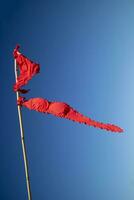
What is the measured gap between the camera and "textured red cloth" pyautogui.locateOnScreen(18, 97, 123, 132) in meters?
10.8

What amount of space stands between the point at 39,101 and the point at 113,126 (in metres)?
2.64

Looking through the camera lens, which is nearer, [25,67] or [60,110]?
[60,110]

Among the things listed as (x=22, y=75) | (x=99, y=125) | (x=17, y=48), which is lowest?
(x=99, y=125)

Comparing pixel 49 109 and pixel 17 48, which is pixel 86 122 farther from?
pixel 17 48

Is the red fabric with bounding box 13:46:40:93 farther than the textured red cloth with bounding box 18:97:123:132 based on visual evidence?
Yes

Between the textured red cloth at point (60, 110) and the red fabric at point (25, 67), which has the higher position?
the red fabric at point (25, 67)

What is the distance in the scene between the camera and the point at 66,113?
1106 cm

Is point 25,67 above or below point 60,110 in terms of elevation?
above

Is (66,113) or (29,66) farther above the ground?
(29,66)

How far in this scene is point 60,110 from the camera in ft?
35.9

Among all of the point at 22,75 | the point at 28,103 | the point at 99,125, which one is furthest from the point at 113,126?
the point at 22,75

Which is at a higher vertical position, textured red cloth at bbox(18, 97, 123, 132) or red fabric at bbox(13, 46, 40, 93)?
red fabric at bbox(13, 46, 40, 93)

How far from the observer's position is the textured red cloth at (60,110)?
10.8 metres

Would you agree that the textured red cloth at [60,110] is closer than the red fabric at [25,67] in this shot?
Yes
